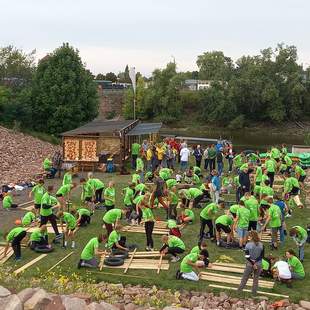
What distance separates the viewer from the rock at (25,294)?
29.9 feet

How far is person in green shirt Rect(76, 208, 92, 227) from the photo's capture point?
55.5 feet

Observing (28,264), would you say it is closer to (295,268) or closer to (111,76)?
(295,268)

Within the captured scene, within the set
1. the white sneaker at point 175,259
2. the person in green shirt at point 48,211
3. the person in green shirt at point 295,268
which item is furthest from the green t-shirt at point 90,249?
the person in green shirt at point 295,268

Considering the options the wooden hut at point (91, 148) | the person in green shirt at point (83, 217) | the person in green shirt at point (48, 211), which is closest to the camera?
the person in green shirt at point (48, 211)

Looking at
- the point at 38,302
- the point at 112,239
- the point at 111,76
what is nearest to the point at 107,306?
the point at 38,302

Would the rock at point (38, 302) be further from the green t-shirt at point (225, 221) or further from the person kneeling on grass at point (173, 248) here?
the green t-shirt at point (225, 221)

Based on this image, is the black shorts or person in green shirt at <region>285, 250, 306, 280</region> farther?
the black shorts

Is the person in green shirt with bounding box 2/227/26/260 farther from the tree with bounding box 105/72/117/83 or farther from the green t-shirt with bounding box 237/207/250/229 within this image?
the tree with bounding box 105/72/117/83

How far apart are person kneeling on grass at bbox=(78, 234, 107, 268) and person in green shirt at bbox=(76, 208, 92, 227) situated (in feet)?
11.7

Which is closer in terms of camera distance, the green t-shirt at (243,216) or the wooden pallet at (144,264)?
the wooden pallet at (144,264)

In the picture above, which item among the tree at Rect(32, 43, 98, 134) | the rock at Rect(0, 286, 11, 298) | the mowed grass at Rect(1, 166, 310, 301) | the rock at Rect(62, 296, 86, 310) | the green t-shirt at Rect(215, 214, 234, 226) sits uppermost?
the tree at Rect(32, 43, 98, 134)

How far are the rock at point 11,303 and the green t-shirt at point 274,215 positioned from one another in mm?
7986

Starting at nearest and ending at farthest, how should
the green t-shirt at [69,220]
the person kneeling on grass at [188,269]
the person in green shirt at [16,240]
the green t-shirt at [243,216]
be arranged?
the person kneeling on grass at [188,269]
the person in green shirt at [16,240]
the green t-shirt at [243,216]
the green t-shirt at [69,220]

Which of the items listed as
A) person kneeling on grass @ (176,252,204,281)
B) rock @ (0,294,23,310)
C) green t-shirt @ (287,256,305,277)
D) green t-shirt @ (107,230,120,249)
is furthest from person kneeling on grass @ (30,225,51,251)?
green t-shirt @ (287,256,305,277)
